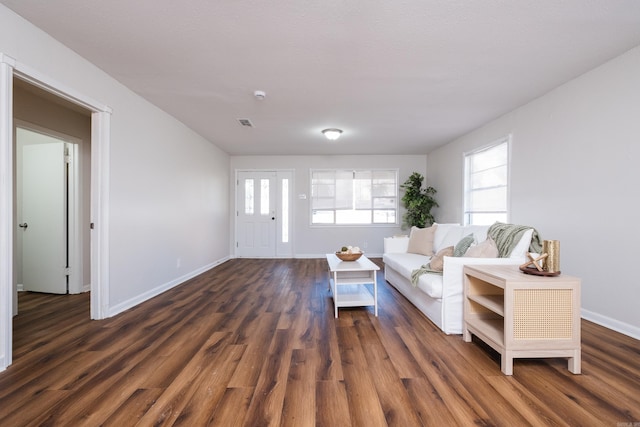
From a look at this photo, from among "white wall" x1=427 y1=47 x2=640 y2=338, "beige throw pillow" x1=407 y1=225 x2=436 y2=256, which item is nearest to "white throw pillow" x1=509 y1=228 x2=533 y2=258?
"white wall" x1=427 y1=47 x2=640 y2=338

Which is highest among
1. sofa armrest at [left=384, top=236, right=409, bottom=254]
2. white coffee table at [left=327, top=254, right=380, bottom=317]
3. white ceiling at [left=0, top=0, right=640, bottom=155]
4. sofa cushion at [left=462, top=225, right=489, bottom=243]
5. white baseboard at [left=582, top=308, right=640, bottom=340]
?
white ceiling at [left=0, top=0, right=640, bottom=155]

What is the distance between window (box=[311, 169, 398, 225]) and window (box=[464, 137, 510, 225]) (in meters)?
1.80

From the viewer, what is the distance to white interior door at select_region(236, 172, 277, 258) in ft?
20.4

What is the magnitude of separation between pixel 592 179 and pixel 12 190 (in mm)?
4826

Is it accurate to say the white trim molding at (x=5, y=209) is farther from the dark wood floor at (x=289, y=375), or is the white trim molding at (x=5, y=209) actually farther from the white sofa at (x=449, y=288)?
the white sofa at (x=449, y=288)

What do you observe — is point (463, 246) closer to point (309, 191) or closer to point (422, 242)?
point (422, 242)

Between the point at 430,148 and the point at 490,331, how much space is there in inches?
175

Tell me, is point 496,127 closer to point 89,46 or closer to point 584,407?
point 584,407

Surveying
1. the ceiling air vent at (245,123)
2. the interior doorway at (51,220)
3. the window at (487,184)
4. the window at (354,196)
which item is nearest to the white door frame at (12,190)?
the interior doorway at (51,220)

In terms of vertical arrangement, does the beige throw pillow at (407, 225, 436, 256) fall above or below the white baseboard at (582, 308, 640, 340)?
above

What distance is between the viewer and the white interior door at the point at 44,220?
3.41 m

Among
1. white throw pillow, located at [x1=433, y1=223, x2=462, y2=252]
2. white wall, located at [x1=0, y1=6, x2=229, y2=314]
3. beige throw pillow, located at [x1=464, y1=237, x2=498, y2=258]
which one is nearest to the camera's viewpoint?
white wall, located at [x1=0, y1=6, x2=229, y2=314]

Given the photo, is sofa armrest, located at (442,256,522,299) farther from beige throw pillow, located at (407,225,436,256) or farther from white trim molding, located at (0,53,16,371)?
white trim molding, located at (0,53,16,371)

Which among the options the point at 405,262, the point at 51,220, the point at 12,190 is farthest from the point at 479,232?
the point at 51,220
